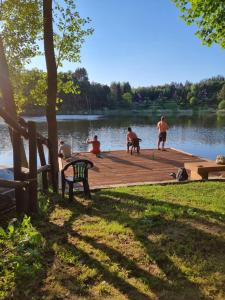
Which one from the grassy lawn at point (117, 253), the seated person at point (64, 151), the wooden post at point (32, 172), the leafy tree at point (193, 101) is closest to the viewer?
the grassy lawn at point (117, 253)

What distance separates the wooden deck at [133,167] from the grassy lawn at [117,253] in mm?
3662

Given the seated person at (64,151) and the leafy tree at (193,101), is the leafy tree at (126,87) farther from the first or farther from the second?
the seated person at (64,151)

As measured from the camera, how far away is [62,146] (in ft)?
53.5

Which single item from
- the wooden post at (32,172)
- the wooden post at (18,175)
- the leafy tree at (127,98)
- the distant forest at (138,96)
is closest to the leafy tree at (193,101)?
the distant forest at (138,96)

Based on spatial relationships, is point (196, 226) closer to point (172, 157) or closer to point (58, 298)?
point (58, 298)

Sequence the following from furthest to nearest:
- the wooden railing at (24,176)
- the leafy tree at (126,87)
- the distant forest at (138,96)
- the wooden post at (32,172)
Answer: the leafy tree at (126,87) → the distant forest at (138,96) → the wooden post at (32,172) → the wooden railing at (24,176)

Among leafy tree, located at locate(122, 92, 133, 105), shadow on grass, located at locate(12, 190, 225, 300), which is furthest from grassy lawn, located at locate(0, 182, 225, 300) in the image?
leafy tree, located at locate(122, 92, 133, 105)

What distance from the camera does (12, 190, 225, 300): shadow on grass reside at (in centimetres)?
388

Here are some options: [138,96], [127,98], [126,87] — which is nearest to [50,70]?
[127,98]

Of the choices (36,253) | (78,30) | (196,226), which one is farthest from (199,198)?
(78,30)

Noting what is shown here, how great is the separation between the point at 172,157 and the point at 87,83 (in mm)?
124031

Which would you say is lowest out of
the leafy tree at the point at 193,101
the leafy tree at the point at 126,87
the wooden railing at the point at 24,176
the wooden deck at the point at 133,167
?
the wooden deck at the point at 133,167

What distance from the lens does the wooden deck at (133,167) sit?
1199 cm

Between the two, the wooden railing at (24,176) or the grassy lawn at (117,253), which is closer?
the grassy lawn at (117,253)
